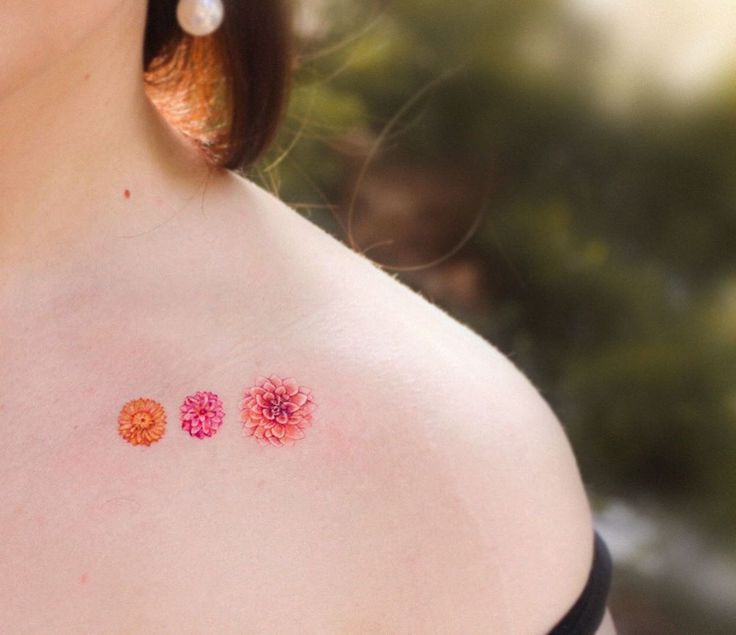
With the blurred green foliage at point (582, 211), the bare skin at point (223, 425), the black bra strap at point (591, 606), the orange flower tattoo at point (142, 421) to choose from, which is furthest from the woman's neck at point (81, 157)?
the black bra strap at point (591, 606)

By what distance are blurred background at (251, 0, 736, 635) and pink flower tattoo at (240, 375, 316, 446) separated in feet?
1.08

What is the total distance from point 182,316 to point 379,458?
198 millimetres

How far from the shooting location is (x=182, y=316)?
669 mm

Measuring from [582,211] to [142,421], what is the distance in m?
0.49

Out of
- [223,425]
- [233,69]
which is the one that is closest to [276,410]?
[223,425]

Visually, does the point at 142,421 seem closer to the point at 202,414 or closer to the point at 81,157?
Answer: the point at 202,414

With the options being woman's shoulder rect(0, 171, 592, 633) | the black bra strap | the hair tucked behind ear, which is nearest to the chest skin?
woman's shoulder rect(0, 171, 592, 633)

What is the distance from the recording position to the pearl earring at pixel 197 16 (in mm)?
696

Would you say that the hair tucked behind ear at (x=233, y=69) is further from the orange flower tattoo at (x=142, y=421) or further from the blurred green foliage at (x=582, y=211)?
the orange flower tattoo at (x=142, y=421)

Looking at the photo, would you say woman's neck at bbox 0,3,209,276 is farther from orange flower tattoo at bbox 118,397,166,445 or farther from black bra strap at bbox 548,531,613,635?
black bra strap at bbox 548,531,613,635

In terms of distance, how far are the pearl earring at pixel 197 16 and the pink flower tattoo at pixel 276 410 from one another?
0.99ft

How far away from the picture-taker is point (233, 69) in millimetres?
824

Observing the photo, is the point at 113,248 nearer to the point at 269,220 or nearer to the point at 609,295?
the point at 269,220

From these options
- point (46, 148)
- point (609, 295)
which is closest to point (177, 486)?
point (46, 148)
